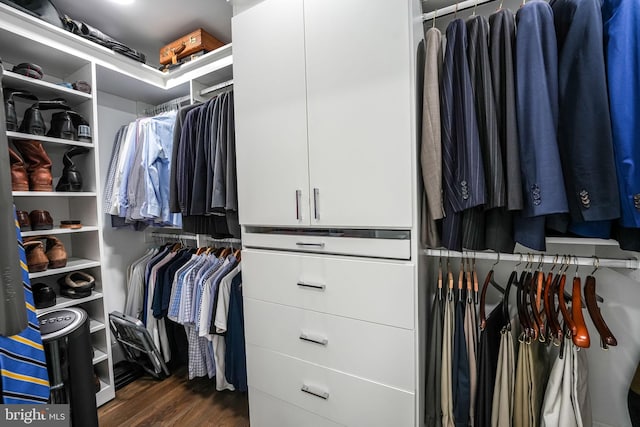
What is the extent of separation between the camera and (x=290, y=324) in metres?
1.14

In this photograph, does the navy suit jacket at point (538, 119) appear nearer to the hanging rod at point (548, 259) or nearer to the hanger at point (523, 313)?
the hanging rod at point (548, 259)

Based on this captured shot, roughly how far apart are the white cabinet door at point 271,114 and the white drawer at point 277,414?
0.83 m

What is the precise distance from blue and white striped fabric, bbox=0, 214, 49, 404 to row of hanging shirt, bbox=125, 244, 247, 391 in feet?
2.16

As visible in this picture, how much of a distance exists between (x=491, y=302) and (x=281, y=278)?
100 centimetres

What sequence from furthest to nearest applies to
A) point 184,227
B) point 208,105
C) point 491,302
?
point 184,227
point 208,105
point 491,302

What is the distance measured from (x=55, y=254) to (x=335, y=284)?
1.60 m

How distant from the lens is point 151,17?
1.66 metres

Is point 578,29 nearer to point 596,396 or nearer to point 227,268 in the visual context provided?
point 596,396

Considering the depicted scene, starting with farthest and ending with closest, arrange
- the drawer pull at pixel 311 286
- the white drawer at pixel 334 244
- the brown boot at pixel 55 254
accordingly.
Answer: the brown boot at pixel 55 254
the drawer pull at pixel 311 286
the white drawer at pixel 334 244

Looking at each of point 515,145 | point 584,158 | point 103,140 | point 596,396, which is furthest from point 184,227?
point 596,396

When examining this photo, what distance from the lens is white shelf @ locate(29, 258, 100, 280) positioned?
1395mm

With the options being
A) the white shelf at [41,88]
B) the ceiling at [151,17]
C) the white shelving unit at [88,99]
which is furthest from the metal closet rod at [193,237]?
the ceiling at [151,17]

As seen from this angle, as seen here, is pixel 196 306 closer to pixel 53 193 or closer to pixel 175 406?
pixel 175 406

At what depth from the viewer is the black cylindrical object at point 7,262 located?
627 millimetres
